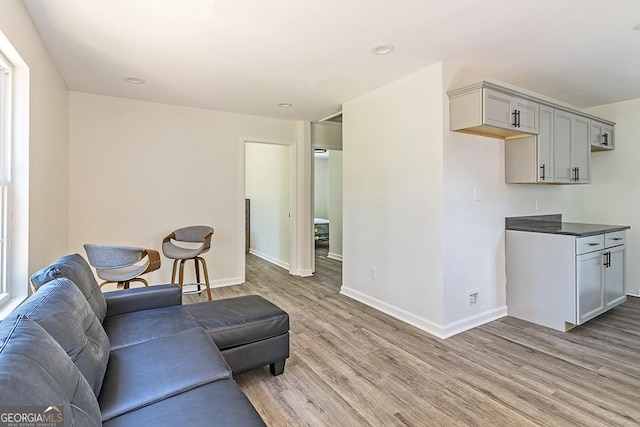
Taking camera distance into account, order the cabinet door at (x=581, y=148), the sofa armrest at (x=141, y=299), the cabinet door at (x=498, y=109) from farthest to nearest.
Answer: the cabinet door at (x=581, y=148), the cabinet door at (x=498, y=109), the sofa armrest at (x=141, y=299)

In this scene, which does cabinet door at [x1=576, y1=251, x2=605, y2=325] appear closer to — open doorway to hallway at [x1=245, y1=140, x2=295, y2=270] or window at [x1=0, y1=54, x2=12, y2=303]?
open doorway to hallway at [x1=245, y1=140, x2=295, y2=270]

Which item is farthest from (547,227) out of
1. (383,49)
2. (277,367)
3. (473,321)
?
(277,367)

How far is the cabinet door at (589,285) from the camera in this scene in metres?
3.01

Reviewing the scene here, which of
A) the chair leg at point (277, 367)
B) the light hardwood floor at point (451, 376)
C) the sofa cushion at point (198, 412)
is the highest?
the sofa cushion at point (198, 412)

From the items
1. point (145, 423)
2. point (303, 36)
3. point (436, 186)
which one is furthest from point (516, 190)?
point (145, 423)

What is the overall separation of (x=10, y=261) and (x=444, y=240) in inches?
126

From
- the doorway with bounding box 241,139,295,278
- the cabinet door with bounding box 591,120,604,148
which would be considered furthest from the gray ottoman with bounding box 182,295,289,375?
the cabinet door with bounding box 591,120,604,148

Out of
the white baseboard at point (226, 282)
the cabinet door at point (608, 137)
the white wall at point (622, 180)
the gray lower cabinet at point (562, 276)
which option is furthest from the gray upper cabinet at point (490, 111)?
the white baseboard at point (226, 282)

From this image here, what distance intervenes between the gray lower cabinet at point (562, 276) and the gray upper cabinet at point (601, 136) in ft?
3.73

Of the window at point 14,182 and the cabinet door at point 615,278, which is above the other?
the window at point 14,182

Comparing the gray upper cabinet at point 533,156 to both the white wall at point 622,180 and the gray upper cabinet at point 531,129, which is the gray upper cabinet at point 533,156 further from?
the white wall at point 622,180

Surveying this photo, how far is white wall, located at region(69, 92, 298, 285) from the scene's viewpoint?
3.81 meters

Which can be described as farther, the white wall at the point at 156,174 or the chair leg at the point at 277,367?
the white wall at the point at 156,174

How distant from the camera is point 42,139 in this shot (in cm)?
257
